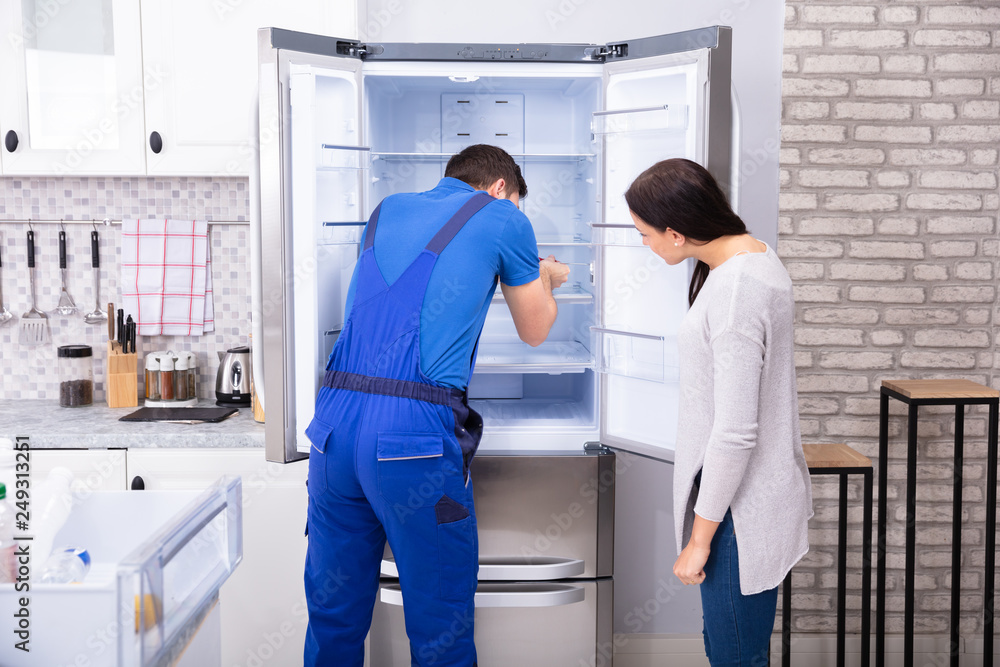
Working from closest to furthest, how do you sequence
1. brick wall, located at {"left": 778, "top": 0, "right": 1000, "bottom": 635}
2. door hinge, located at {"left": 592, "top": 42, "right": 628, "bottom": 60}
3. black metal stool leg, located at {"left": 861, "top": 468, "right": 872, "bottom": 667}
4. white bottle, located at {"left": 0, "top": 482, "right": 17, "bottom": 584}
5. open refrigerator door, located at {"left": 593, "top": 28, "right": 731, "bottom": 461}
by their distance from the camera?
white bottle, located at {"left": 0, "top": 482, "right": 17, "bottom": 584} < open refrigerator door, located at {"left": 593, "top": 28, "right": 731, "bottom": 461} < door hinge, located at {"left": 592, "top": 42, "right": 628, "bottom": 60} < black metal stool leg, located at {"left": 861, "top": 468, "right": 872, "bottom": 667} < brick wall, located at {"left": 778, "top": 0, "right": 1000, "bottom": 635}

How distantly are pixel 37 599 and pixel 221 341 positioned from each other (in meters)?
1.78

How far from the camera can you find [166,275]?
2.48m

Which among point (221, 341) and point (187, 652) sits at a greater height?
point (221, 341)

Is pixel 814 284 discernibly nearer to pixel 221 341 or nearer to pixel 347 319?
pixel 347 319

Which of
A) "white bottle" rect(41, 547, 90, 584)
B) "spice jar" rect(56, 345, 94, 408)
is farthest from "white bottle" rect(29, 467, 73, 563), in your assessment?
"spice jar" rect(56, 345, 94, 408)

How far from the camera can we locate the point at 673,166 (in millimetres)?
1336

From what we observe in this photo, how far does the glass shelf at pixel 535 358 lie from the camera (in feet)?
6.18

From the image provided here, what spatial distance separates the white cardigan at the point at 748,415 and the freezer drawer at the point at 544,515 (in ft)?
1.65

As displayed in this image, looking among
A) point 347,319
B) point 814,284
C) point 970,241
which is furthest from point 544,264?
point 970,241

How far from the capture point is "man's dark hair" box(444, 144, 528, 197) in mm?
1665

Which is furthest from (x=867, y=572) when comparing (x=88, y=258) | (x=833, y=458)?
(x=88, y=258)

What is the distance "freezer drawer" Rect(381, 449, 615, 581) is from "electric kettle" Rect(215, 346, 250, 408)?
79 cm

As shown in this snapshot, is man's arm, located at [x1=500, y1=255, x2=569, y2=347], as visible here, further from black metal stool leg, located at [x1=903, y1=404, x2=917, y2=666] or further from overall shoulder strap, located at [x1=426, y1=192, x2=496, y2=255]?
black metal stool leg, located at [x1=903, y1=404, x2=917, y2=666]

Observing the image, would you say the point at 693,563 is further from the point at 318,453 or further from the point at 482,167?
the point at 482,167
